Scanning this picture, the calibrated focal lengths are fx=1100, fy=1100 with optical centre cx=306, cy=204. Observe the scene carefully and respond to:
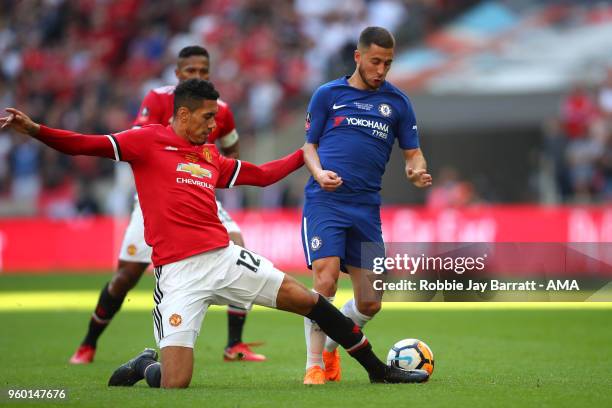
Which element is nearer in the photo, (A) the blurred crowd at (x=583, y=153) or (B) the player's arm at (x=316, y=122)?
(B) the player's arm at (x=316, y=122)

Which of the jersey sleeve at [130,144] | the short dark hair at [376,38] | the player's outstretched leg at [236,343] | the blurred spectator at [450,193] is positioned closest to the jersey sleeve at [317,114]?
the short dark hair at [376,38]

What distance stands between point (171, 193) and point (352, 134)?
145 centimetres

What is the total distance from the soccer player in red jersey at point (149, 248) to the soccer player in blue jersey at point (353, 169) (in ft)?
5.78

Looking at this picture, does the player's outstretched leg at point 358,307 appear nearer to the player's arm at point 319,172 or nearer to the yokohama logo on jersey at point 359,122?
the player's arm at point 319,172

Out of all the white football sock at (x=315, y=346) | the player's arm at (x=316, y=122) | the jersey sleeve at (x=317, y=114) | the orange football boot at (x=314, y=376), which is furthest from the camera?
the jersey sleeve at (x=317, y=114)

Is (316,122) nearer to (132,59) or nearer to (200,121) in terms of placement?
(200,121)

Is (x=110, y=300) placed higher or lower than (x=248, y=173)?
lower

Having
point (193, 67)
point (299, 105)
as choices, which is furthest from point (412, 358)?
point (299, 105)

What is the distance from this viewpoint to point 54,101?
85.5ft

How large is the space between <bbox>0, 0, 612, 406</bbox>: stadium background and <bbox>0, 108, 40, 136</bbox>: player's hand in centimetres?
990

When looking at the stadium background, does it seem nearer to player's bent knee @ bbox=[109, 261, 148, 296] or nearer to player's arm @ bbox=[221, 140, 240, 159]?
player's bent knee @ bbox=[109, 261, 148, 296]

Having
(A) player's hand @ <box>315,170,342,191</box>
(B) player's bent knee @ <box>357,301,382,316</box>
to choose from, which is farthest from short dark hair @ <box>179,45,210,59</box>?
(B) player's bent knee @ <box>357,301,382,316</box>

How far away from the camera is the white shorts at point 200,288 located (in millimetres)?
7238

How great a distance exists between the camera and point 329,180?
293 inches
